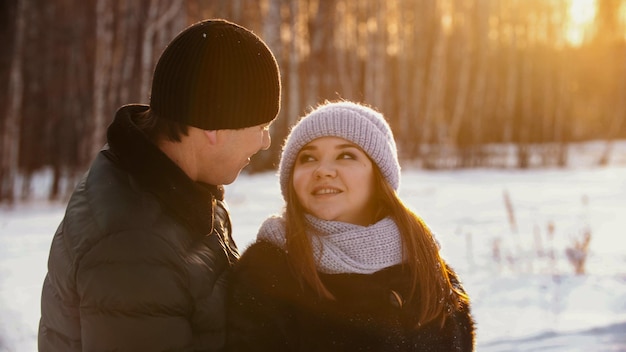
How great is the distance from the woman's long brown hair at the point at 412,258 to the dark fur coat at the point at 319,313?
0.03 metres

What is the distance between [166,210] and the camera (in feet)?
6.72

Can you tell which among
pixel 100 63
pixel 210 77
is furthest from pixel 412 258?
pixel 100 63

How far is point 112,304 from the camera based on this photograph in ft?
5.97

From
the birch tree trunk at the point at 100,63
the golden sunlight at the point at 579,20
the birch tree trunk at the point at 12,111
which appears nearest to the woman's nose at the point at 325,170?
the birch tree trunk at the point at 100,63

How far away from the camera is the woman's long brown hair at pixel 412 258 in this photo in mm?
2459

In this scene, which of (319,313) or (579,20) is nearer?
(319,313)

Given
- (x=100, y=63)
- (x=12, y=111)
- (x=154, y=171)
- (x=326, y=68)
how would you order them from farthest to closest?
(x=326, y=68)
(x=100, y=63)
(x=12, y=111)
(x=154, y=171)

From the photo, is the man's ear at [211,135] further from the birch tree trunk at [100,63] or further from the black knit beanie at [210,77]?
the birch tree trunk at [100,63]

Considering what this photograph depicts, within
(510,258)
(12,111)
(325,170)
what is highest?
(325,170)

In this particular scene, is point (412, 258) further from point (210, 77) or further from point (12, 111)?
point (12, 111)

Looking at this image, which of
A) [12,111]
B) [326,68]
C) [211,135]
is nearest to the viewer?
[211,135]

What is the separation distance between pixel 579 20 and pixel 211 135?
36.1m

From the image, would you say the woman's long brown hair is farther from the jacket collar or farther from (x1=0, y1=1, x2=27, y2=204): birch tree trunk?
(x1=0, y1=1, x2=27, y2=204): birch tree trunk

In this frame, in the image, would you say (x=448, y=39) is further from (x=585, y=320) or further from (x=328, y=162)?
(x=328, y=162)
